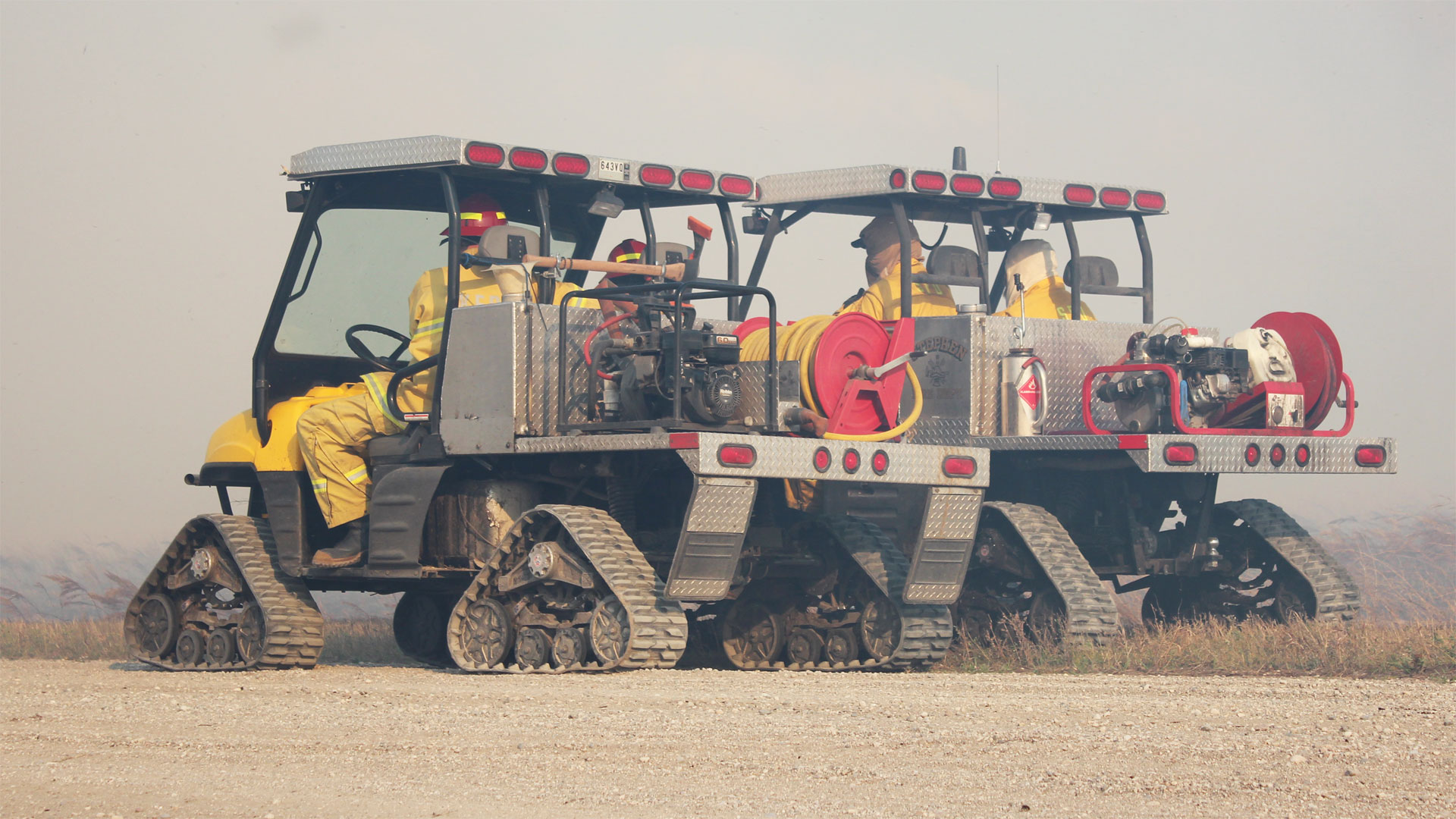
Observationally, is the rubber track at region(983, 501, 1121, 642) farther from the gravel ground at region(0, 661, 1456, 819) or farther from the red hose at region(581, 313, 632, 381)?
the red hose at region(581, 313, 632, 381)

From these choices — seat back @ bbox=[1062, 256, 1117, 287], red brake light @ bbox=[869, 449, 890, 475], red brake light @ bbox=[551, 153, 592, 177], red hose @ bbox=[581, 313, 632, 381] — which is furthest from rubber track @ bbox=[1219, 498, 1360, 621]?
red brake light @ bbox=[551, 153, 592, 177]

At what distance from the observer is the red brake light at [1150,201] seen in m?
14.1

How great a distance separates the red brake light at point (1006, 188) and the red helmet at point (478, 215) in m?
3.92

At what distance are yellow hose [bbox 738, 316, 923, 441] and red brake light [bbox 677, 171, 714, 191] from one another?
1278mm

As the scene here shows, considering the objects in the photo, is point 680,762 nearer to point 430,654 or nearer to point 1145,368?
point 1145,368

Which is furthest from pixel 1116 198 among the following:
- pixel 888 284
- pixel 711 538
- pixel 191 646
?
pixel 191 646

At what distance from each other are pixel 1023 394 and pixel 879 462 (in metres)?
2.55

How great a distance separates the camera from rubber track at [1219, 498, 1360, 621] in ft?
39.6

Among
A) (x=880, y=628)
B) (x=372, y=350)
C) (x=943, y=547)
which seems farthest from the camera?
(x=372, y=350)

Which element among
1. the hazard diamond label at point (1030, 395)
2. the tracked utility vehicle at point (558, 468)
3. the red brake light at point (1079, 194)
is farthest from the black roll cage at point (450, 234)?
the red brake light at point (1079, 194)

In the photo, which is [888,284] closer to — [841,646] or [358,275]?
[841,646]

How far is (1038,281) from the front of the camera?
13.6m

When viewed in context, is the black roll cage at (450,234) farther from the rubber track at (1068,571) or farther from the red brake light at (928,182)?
the rubber track at (1068,571)

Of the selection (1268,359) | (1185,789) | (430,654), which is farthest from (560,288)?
(1185,789)
